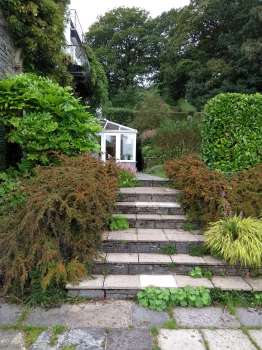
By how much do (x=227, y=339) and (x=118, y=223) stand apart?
2.29m

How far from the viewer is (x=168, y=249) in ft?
13.4

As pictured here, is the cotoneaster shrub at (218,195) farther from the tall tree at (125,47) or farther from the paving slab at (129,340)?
the tall tree at (125,47)

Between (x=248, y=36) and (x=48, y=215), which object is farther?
(x=248, y=36)

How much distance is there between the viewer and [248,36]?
→ 1792 centimetres

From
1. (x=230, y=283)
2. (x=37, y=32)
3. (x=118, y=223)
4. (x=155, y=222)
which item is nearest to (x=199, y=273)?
(x=230, y=283)

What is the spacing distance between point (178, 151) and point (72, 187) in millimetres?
6873

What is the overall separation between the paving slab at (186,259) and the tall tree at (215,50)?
614 inches

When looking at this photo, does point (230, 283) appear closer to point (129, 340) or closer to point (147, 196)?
point (129, 340)

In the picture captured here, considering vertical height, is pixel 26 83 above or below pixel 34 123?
above

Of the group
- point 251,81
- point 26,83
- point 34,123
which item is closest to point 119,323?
point 34,123

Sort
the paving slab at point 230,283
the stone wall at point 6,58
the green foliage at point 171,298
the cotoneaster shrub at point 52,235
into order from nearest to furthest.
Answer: the green foliage at point 171,298, the cotoneaster shrub at point 52,235, the paving slab at point 230,283, the stone wall at point 6,58

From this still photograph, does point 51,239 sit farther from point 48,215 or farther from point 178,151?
point 178,151

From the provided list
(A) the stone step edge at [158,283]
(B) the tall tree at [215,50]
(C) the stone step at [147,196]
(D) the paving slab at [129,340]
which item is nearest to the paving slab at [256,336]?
(A) the stone step edge at [158,283]

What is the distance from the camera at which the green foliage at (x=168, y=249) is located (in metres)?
4.07
